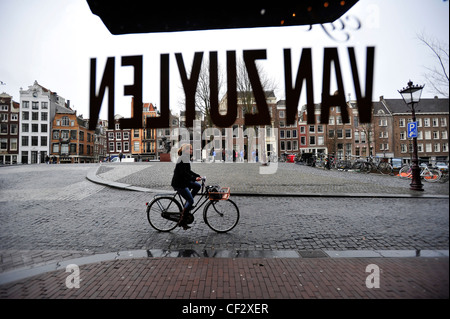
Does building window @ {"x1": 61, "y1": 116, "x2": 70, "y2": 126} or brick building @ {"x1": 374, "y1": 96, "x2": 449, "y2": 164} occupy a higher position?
building window @ {"x1": 61, "y1": 116, "x2": 70, "y2": 126}

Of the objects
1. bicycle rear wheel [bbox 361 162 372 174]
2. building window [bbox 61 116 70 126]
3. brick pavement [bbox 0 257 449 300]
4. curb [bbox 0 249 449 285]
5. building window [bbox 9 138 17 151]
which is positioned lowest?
curb [bbox 0 249 449 285]

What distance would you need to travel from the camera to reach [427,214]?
1.55 meters

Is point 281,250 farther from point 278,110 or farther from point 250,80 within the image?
point 250,80

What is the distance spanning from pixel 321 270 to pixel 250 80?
255 cm

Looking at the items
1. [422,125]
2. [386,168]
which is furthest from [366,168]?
[422,125]

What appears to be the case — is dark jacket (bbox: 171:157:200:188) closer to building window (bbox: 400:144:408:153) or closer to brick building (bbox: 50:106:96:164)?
brick building (bbox: 50:106:96:164)

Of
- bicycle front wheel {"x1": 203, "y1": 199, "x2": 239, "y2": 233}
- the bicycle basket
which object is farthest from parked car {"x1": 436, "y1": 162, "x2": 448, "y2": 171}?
bicycle front wheel {"x1": 203, "y1": 199, "x2": 239, "y2": 233}

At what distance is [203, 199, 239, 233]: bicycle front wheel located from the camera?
4.87 m

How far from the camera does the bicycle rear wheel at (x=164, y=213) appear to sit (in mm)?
4961

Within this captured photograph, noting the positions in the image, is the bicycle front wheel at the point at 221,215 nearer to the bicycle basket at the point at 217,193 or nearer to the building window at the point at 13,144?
the bicycle basket at the point at 217,193

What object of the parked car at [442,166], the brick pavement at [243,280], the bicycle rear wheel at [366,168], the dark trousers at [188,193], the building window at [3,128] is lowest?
the brick pavement at [243,280]

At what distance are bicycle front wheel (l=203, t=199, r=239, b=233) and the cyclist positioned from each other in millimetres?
447
